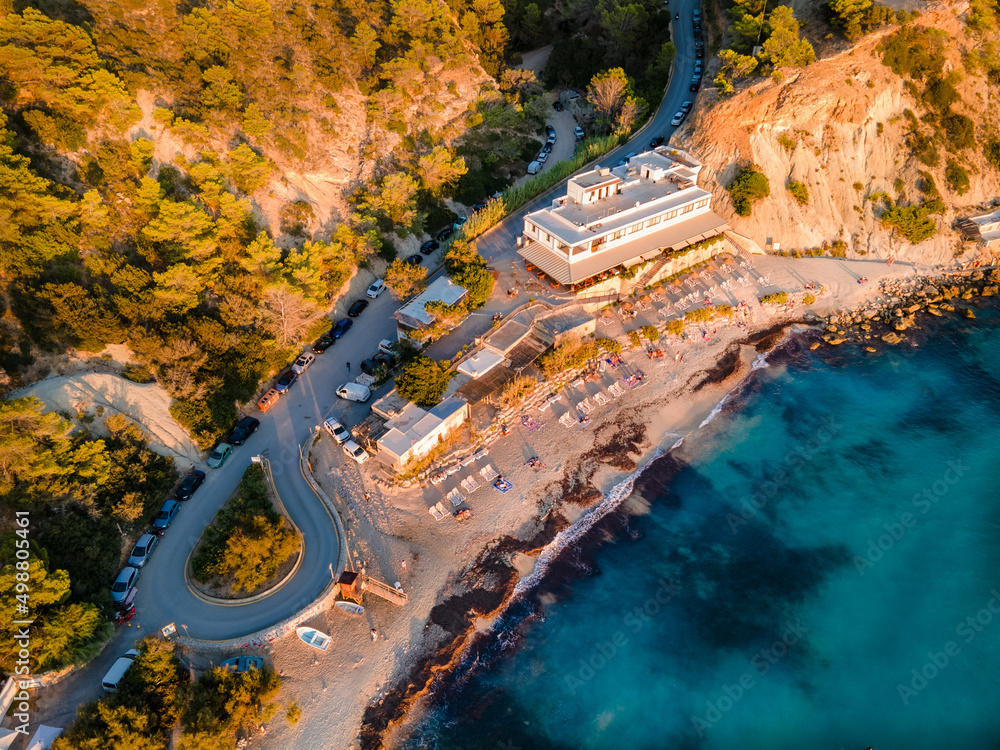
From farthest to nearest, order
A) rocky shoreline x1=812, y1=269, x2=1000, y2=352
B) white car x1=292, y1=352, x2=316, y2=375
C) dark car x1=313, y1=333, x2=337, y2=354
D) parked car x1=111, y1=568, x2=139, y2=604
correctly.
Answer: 1. rocky shoreline x1=812, y1=269, x2=1000, y2=352
2. dark car x1=313, y1=333, x2=337, y2=354
3. white car x1=292, y1=352, x2=316, y2=375
4. parked car x1=111, y1=568, x2=139, y2=604

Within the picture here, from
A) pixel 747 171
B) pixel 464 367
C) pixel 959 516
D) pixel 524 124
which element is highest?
pixel 524 124

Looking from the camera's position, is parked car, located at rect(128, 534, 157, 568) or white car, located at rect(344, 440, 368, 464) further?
white car, located at rect(344, 440, 368, 464)

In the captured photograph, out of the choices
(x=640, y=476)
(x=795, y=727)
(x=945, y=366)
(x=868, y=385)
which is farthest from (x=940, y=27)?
(x=795, y=727)

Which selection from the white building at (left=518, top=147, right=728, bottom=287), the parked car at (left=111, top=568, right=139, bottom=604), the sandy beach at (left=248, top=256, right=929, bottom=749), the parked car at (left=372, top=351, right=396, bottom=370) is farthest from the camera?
the white building at (left=518, top=147, right=728, bottom=287)

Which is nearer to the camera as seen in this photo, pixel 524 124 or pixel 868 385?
pixel 868 385

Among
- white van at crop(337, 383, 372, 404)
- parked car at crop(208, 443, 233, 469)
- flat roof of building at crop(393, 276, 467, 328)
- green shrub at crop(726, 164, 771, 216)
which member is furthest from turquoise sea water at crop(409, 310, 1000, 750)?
green shrub at crop(726, 164, 771, 216)

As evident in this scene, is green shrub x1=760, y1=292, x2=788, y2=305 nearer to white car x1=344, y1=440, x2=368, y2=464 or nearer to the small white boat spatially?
white car x1=344, y1=440, x2=368, y2=464

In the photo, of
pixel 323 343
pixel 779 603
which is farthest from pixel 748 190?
pixel 323 343

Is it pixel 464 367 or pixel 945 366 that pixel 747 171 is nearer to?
pixel 945 366
